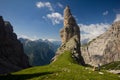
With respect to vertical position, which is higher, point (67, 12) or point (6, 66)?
point (67, 12)

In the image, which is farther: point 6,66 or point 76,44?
point 6,66

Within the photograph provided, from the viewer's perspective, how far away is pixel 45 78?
35.4 m

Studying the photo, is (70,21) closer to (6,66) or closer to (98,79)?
(6,66)

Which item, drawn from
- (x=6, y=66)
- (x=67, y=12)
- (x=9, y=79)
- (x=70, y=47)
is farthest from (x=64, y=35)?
(x=9, y=79)

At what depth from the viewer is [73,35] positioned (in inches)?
7190

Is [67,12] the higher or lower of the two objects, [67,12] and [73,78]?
the higher

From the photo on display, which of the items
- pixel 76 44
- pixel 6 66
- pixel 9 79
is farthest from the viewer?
pixel 6 66

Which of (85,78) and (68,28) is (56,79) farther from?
(68,28)

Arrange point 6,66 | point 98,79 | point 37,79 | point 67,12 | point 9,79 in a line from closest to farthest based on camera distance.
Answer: point 98,79 → point 37,79 → point 9,79 → point 6,66 → point 67,12

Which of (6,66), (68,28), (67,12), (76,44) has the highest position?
(67,12)

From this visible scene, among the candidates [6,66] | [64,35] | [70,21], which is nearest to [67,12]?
[70,21]

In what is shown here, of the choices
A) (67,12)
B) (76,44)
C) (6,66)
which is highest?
(67,12)

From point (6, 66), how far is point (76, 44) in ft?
202

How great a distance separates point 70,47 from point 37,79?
115828mm
